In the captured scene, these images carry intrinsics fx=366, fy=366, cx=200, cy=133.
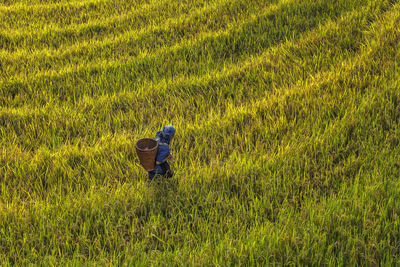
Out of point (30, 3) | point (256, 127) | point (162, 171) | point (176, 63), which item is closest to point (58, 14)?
point (30, 3)

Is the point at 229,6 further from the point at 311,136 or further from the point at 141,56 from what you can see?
the point at 311,136

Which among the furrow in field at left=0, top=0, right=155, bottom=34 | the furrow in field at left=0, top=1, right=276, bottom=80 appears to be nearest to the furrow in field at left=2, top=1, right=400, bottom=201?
the furrow in field at left=0, top=1, right=276, bottom=80

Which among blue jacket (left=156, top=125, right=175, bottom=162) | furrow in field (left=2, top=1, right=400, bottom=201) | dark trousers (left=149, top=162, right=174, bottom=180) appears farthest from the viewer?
furrow in field (left=2, top=1, right=400, bottom=201)

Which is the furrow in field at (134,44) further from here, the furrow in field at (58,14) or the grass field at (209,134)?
the furrow in field at (58,14)

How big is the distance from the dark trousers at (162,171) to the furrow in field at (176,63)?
1885mm

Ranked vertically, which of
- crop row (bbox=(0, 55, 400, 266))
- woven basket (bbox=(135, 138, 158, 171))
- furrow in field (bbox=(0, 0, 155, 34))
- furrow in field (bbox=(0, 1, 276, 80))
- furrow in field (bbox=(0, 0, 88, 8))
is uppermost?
furrow in field (bbox=(0, 0, 88, 8))

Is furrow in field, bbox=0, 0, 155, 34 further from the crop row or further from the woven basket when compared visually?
the woven basket

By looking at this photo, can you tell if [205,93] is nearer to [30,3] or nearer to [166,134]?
[166,134]

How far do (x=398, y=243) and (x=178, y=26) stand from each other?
14.9ft

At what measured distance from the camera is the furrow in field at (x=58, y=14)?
20.5 feet

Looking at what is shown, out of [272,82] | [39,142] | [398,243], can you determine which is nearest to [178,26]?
[272,82]

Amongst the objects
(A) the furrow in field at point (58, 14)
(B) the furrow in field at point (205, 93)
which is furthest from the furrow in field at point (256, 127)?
(A) the furrow in field at point (58, 14)

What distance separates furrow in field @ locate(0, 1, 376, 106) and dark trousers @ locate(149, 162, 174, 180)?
1885mm

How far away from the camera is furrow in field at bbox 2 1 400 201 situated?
3.44 metres
